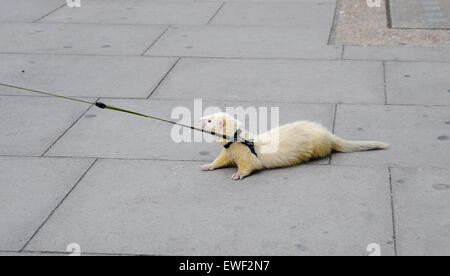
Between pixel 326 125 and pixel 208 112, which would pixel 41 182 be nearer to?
pixel 208 112

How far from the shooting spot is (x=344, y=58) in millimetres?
8297

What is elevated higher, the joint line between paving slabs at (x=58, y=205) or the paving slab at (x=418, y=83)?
the joint line between paving slabs at (x=58, y=205)

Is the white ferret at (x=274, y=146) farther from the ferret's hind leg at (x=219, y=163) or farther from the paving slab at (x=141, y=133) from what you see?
the paving slab at (x=141, y=133)

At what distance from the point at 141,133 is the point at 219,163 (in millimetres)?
1140

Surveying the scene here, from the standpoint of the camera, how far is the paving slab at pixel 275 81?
7176 mm

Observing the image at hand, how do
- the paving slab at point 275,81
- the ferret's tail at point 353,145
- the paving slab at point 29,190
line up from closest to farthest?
the paving slab at point 29,190 < the ferret's tail at point 353,145 < the paving slab at point 275,81

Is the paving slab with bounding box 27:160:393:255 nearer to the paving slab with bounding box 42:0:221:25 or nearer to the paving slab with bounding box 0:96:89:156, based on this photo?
the paving slab with bounding box 0:96:89:156

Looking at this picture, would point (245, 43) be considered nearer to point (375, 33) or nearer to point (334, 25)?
point (334, 25)

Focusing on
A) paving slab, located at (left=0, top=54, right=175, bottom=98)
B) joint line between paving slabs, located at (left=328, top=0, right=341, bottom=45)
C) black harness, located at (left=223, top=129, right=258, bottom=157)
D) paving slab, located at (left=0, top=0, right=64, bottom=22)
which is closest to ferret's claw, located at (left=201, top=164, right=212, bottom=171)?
black harness, located at (left=223, top=129, right=258, bottom=157)

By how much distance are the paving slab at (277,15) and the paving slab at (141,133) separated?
10.5 feet

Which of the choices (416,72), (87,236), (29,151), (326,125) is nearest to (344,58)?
(416,72)

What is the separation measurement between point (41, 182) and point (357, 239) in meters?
2.67

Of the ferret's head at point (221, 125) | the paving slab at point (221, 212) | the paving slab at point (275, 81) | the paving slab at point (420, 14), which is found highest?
the ferret's head at point (221, 125)

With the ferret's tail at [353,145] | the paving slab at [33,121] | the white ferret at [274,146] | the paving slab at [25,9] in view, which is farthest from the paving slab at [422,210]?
the paving slab at [25,9]
